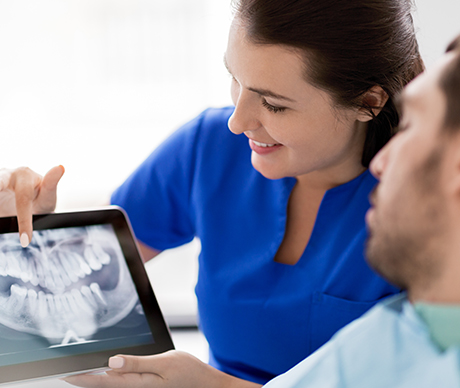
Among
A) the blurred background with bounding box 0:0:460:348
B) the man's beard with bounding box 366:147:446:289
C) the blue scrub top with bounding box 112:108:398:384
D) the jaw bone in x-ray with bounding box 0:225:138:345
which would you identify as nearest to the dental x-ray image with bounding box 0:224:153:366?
the jaw bone in x-ray with bounding box 0:225:138:345

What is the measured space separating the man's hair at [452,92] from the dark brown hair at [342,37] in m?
0.30

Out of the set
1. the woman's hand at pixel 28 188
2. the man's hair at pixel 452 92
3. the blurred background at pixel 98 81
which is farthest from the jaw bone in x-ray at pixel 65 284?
the blurred background at pixel 98 81

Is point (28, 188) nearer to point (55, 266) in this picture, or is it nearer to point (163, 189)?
point (55, 266)

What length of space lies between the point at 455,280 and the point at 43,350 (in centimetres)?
57

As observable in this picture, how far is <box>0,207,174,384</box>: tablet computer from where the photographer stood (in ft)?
2.43

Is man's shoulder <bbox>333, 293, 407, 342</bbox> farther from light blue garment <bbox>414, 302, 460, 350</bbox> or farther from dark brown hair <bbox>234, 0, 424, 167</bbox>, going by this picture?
dark brown hair <bbox>234, 0, 424, 167</bbox>

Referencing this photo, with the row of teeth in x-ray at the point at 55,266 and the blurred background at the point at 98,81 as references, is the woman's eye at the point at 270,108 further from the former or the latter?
the blurred background at the point at 98,81

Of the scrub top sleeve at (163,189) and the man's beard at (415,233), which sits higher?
the man's beard at (415,233)

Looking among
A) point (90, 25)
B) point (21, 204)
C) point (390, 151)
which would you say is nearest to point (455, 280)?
point (390, 151)

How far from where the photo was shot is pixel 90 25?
198 centimetres

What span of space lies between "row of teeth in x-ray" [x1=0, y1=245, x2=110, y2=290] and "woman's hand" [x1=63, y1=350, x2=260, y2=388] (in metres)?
0.16

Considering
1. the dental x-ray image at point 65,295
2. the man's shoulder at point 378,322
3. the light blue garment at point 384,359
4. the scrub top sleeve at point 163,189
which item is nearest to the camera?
the light blue garment at point 384,359

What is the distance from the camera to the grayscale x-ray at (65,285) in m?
0.77

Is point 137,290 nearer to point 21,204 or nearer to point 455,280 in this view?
point 21,204
